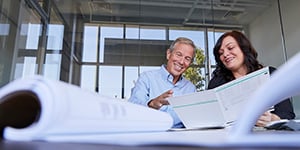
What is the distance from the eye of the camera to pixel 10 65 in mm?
1906

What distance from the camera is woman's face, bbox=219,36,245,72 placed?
4.07 ft

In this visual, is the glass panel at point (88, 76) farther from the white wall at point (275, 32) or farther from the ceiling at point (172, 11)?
the white wall at point (275, 32)

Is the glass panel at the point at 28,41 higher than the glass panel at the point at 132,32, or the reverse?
the glass panel at the point at 132,32

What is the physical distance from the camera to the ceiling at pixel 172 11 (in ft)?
10.6


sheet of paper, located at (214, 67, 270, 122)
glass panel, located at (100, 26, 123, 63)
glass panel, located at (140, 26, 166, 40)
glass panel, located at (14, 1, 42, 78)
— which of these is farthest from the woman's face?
glass panel, located at (100, 26, 123, 63)

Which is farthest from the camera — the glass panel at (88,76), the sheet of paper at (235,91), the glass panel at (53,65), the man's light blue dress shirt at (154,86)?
the glass panel at (88,76)

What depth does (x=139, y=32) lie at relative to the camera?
3371 mm

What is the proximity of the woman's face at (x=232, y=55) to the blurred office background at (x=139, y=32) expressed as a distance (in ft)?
5.72

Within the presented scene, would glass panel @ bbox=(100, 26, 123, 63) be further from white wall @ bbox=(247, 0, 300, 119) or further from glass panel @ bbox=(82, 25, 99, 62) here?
white wall @ bbox=(247, 0, 300, 119)

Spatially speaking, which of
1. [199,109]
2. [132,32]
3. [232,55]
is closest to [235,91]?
[199,109]

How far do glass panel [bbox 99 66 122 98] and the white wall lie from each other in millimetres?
1755

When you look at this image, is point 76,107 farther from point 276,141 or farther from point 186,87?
point 186,87

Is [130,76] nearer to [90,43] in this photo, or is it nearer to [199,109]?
[90,43]

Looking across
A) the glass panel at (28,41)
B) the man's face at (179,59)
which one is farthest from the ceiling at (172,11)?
the man's face at (179,59)
